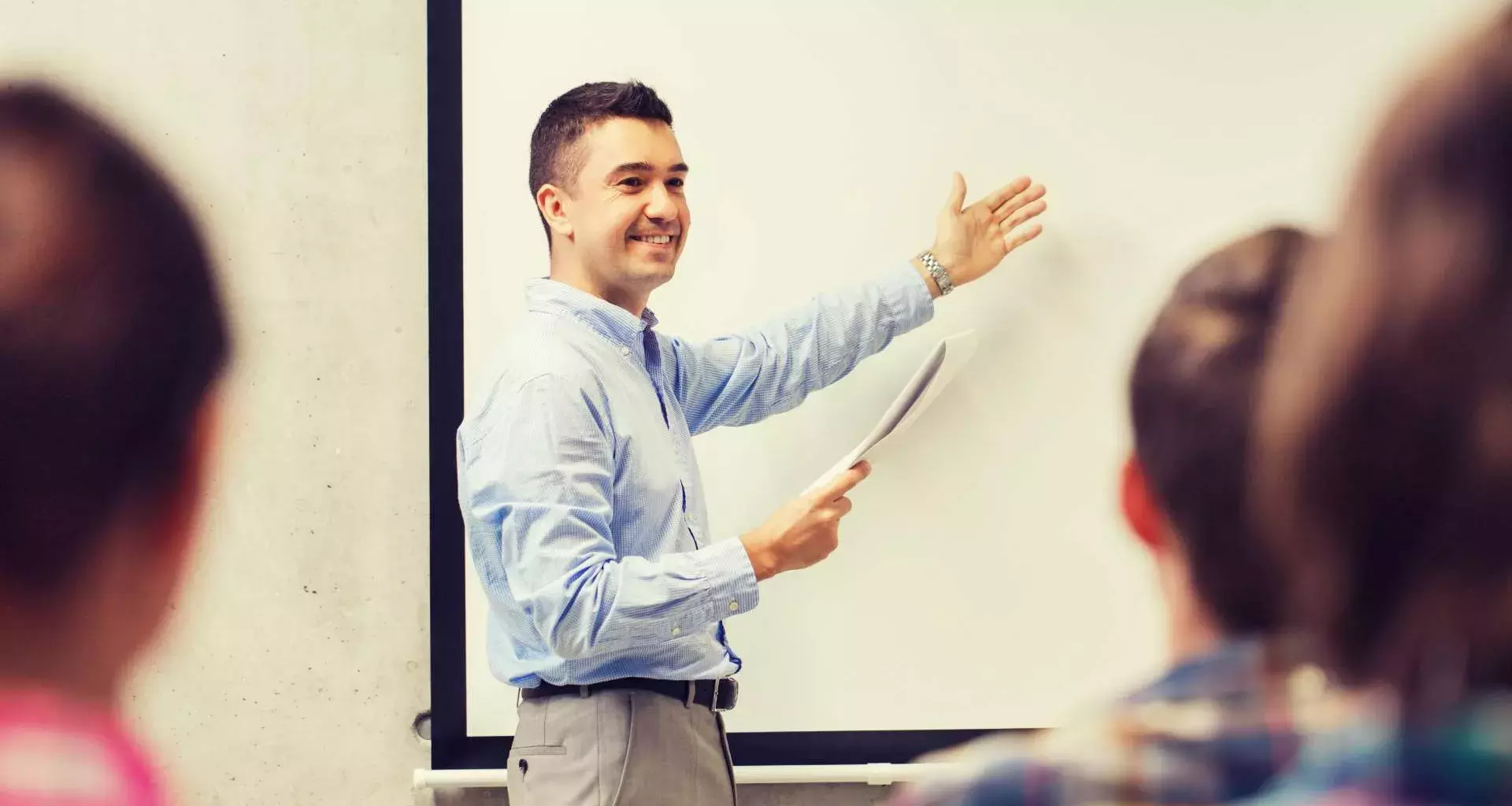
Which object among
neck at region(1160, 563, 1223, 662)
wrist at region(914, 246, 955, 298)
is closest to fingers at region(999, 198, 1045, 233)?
wrist at region(914, 246, 955, 298)

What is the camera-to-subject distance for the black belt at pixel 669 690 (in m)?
1.27

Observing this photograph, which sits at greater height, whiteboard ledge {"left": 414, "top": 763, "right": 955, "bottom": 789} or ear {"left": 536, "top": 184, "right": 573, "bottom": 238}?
ear {"left": 536, "top": 184, "right": 573, "bottom": 238}

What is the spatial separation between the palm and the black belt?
64cm

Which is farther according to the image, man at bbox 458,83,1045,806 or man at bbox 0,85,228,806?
man at bbox 458,83,1045,806

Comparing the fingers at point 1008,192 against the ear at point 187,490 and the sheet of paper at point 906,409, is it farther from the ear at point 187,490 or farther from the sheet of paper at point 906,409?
the ear at point 187,490

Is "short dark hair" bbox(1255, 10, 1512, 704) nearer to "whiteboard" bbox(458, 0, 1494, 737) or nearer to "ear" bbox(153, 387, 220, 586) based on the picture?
"ear" bbox(153, 387, 220, 586)

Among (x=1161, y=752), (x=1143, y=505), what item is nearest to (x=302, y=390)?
(x=1143, y=505)

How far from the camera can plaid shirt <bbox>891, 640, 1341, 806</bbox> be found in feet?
1.53

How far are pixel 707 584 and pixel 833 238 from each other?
622 mm

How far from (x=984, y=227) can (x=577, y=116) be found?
1.89 ft

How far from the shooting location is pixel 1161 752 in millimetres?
471

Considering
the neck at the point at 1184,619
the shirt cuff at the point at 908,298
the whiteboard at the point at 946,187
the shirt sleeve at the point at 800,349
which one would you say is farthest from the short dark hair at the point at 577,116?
the neck at the point at 1184,619

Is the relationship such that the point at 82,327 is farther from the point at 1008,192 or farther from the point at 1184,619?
the point at 1008,192

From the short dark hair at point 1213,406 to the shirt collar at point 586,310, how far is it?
2.61ft
